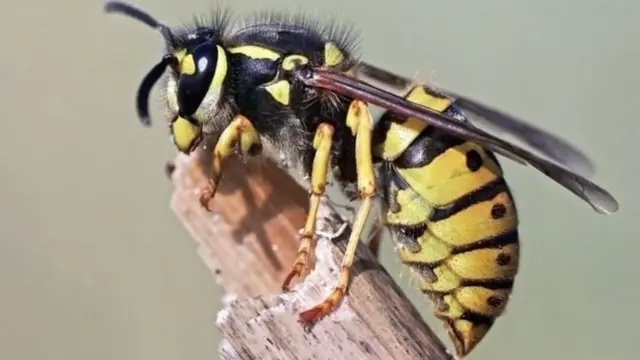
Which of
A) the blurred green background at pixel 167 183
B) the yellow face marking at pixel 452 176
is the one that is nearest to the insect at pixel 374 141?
the yellow face marking at pixel 452 176

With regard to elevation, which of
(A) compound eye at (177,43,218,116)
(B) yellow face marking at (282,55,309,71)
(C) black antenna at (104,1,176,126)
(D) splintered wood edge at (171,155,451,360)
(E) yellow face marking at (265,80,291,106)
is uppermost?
(C) black antenna at (104,1,176,126)

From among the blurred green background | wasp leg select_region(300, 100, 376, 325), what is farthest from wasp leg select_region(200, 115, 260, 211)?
the blurred green background

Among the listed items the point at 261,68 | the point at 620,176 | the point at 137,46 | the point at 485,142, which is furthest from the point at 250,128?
the point at 137,46

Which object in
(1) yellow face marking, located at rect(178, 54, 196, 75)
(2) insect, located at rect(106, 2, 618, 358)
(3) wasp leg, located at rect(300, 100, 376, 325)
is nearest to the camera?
(3) wasp leg, located at rect(300, 100, 376, 325)

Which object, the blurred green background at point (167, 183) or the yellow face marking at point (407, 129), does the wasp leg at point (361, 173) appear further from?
the blurred green background at point (167, 183)

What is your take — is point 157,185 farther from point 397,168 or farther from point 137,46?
point 397,168

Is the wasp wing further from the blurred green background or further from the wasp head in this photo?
the blurred green background
